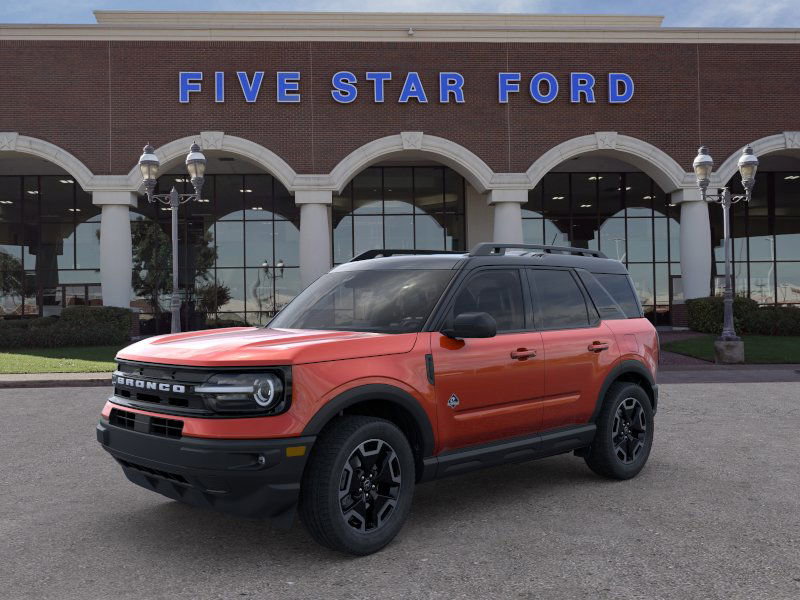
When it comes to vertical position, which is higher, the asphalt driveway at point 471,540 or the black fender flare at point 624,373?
the black fender flare at point 624,373

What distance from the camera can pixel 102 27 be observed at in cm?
2427

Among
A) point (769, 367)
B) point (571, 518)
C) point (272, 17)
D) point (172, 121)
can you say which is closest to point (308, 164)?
point (172, 121)

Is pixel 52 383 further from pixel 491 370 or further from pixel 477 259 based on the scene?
pixel 491 370

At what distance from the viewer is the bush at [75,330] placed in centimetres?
2158

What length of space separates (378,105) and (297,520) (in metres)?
21.7

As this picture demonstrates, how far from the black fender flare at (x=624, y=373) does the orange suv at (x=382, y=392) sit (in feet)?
0.07

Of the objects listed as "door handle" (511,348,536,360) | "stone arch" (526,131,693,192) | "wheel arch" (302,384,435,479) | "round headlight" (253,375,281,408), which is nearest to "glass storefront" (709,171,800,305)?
"stone arch" (526,131,693,192)

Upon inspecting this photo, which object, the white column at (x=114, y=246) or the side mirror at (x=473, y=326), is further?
the white column at (x=114, y=246)

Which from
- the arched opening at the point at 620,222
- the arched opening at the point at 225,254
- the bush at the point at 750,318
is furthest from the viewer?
the arched opening at the point at 620,222

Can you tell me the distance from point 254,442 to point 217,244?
2740 cm

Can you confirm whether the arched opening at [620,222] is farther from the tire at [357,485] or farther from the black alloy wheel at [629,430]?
the tire at [357,485]

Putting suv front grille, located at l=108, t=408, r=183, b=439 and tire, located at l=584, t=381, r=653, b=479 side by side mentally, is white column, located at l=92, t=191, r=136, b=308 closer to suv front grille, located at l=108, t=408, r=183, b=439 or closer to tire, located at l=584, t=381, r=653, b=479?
suv front grille, located at l=108, t=408, r=183, b=439

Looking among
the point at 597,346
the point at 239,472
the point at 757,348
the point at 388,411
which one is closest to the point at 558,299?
the point at 597,346

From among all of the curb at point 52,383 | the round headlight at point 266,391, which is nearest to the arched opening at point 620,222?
the curb at point 52,383
